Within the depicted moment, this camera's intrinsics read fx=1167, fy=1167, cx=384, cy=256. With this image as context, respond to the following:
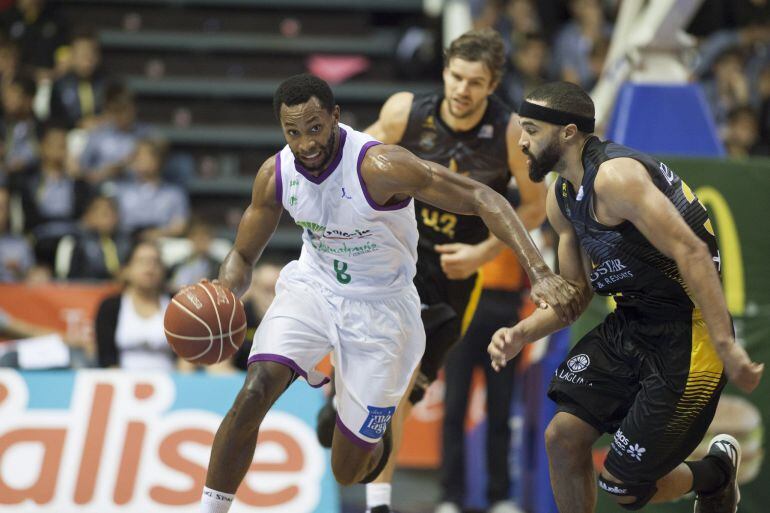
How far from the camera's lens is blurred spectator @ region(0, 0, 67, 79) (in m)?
13.0

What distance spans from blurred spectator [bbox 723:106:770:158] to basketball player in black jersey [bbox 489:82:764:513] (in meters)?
6.12

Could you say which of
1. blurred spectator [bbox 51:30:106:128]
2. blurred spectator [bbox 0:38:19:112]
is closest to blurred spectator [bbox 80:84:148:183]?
blurred spectator [bbox 51:30:106:128]

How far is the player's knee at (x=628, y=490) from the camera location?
5270 millimetres

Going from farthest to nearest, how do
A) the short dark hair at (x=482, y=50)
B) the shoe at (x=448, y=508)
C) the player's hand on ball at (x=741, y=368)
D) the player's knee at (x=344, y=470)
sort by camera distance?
the shoe at (x=448, y=508)
the short dark hair at (x=482, y=50)
the player's knee at (x=344, y=470)
the player's hand on ball at (x=741, y=368)

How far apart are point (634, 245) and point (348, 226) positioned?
1.29m

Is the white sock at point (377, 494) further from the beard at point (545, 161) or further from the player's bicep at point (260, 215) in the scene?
the beard at point (545, 161)

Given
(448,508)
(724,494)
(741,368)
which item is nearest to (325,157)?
(741,368)

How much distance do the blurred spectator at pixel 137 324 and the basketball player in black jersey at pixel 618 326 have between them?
414 centimetres

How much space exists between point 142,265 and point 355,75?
554cm

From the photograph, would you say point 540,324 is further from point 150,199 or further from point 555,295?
point 150,199

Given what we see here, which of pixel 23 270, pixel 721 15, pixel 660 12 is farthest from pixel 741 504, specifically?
pixel 721 15

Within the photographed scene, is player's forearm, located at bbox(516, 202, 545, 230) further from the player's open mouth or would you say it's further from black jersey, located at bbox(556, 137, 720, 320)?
the player's open mouth

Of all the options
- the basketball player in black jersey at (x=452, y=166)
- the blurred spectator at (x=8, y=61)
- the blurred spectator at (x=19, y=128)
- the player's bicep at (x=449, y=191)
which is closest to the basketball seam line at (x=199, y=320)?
the player's bicep at (x=449, y=191)

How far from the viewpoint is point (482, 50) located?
20.5 feet
